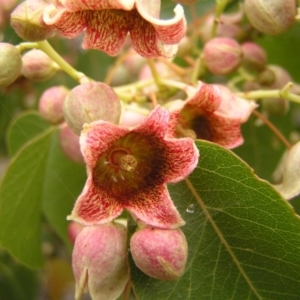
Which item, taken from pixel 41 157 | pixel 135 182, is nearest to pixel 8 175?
pixel 41 157

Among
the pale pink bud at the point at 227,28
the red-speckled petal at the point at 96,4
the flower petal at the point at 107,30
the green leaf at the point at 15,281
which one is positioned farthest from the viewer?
the green leaf at the point at 15,281

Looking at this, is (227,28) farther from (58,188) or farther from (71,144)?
(58,188)

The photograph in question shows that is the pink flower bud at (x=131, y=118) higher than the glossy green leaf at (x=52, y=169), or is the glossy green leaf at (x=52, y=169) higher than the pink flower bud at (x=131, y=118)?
the pink flower bud at (x=131, y=118)

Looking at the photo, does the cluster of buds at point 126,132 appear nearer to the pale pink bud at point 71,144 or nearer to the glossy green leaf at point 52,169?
the pale pink bud at point 71,144

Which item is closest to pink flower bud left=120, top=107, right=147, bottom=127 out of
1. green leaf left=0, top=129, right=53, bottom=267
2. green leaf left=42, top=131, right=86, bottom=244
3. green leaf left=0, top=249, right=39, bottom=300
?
green leaf left=0, top=129, right=53, bottom=267

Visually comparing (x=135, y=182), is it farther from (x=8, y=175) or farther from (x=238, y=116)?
(x=8, y=175)

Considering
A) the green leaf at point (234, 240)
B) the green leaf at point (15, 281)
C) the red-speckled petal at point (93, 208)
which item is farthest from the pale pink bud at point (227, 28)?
the green leaf at point (15, 281)
